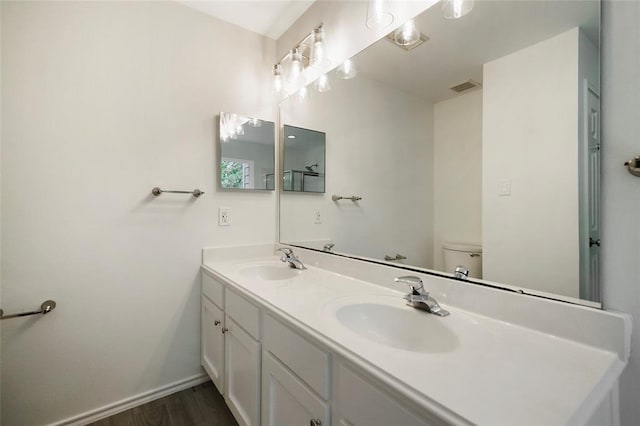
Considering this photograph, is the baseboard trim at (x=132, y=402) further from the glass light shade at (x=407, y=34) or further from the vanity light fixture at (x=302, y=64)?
the glass light shade at (x=407, y=34)

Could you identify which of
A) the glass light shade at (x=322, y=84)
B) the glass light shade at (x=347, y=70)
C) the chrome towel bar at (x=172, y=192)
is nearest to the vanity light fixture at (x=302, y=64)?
the glass light shade at (x=322, y=84)

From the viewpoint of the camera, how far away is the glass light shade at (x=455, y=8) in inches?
38.5

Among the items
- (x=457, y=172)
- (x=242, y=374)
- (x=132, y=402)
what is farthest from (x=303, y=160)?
(x=132, y=402)

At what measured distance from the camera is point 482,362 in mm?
613

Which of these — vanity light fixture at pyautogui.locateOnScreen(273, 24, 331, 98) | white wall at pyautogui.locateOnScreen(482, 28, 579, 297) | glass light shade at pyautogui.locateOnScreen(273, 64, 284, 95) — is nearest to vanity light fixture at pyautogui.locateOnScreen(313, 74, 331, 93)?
vanity light fixture at pyautogui.locateOnScreen(273, 24, 331, 98)

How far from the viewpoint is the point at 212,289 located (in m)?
1.53

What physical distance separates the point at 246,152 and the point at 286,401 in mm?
1443

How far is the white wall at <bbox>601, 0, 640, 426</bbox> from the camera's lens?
25.7 inches

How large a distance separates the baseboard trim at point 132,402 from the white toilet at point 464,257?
5.39ft

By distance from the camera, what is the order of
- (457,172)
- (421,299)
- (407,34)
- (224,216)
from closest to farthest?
1. (421,299)
2. (457,172)
3. (407,34)
4. (224,216)

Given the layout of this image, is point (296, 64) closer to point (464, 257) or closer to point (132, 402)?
point (464, 257)

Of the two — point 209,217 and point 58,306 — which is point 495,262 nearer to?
point 209,217

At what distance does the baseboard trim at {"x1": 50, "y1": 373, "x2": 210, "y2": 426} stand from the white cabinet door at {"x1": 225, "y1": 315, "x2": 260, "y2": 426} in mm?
494

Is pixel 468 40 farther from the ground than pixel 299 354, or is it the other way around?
pixel 468 40
